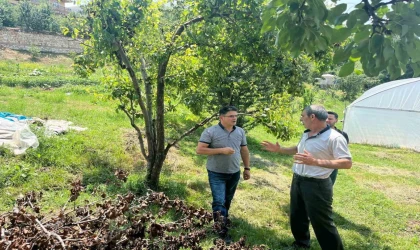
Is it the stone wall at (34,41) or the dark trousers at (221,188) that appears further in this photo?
the stone wall at (34,41)

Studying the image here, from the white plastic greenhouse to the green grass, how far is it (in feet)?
12.9

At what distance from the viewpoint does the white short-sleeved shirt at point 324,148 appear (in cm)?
340

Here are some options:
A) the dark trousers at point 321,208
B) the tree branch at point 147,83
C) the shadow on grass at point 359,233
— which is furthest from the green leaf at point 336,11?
the tree branch at point 147,83

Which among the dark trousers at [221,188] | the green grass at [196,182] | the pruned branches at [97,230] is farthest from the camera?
the green grass at [196,182]

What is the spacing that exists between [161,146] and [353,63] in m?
3.89

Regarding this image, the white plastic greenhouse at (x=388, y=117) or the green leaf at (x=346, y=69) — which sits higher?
the green leaf at (x=346, y=69)

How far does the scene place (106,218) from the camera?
1.74 metres

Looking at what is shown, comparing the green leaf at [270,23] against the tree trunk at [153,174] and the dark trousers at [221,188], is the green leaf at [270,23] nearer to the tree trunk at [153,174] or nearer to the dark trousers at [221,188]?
the dark trousers at [221,188]

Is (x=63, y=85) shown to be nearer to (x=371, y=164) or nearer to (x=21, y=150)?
(x=21, y=150)

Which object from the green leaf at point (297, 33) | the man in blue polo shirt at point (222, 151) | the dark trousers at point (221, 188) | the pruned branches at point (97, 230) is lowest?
the dark trousers at point (221, 188)

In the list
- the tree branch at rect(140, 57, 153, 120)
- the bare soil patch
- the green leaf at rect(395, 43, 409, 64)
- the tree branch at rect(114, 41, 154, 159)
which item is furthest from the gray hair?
the bare soil patch

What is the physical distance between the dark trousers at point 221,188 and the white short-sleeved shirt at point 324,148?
98 centimetres

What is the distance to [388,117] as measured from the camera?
45.1 ft

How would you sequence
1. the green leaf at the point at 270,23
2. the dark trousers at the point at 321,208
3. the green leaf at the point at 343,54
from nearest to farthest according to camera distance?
the green leaf at the point at 343,54 < the green leaf at the point at 270,23 < the dark trousers at the point at 321,208
